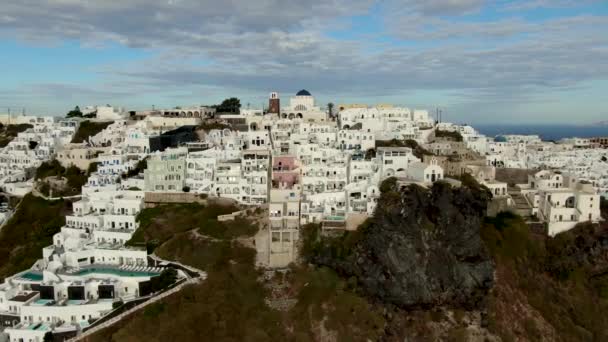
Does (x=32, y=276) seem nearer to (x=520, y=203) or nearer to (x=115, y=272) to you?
(x=115, y=272)

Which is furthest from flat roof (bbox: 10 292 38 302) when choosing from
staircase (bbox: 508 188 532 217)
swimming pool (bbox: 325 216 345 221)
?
staircase (bbox: 508 188 532 217)

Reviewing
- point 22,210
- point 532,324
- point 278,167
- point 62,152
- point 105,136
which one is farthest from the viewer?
point 105,136

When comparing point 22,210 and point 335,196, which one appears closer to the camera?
point 335,196

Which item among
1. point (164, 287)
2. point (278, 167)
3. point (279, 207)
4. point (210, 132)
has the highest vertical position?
point (210, 132)

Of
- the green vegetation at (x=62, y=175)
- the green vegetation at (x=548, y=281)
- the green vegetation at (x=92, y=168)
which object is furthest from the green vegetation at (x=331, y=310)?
the green vegetation at (x=92, y=168)

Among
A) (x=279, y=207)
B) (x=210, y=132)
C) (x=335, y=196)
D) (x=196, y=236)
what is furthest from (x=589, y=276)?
(x=210, y=132)

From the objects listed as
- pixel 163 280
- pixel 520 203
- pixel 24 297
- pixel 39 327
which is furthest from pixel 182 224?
pixel 520 203

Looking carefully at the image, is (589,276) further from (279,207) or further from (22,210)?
(22,210)
